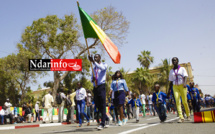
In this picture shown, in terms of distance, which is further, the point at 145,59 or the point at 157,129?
the point at 145,59

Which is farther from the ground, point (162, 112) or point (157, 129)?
point (162, 112)

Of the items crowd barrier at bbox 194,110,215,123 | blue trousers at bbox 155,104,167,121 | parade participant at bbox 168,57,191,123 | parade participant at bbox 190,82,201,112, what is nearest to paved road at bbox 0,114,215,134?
crowd barrier at bbox 194,110,215,123

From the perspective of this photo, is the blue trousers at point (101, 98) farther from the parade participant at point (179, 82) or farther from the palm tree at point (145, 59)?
the palm tree at point (145, 59)

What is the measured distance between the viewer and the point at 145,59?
2019 inches

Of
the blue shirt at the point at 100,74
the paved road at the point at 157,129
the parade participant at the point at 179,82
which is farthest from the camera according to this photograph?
the parade participant at the point at 179,82

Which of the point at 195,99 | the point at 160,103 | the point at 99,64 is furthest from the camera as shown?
the point at 195,99

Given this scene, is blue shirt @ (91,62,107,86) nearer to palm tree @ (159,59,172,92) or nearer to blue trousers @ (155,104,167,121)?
blue trousers @ (155,104,167,121)

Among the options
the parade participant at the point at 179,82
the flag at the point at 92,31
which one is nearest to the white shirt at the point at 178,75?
the parade participant at the point at 179,82

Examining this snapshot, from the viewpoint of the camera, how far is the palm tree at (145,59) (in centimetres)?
5106

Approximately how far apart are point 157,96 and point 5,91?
127 feet

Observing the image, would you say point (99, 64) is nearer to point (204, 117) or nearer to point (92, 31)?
point (92, 31)

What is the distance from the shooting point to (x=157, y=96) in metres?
7.94

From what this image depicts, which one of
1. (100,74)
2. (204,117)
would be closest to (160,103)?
(204,117)

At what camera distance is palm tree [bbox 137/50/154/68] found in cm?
5106
